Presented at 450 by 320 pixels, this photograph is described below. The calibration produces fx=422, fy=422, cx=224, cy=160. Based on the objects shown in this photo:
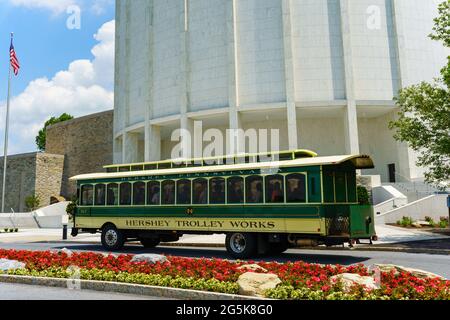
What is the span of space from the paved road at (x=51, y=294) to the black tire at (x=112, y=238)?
775 centimetres

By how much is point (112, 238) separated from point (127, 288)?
9256 mm

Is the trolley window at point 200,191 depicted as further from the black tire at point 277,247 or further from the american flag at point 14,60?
the american flag at point 14,60

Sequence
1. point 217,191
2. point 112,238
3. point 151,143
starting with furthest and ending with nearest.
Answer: point 151,143 < point 112,238 < point 217,191

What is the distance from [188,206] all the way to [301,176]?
14.4 ft

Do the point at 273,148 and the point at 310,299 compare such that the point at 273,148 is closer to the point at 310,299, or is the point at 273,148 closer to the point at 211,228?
the point at 211,228

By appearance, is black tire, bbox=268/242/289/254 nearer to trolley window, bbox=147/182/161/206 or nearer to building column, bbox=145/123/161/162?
trolley window, bbox=147/182/161/206

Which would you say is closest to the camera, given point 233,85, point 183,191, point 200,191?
point 200,191

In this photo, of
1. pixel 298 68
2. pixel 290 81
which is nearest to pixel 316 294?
pixel 290 81

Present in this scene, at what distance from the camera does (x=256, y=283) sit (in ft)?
24.5

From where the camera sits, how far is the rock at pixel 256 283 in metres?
7.25

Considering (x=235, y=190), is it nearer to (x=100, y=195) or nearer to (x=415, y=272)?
(x=100, y=195)

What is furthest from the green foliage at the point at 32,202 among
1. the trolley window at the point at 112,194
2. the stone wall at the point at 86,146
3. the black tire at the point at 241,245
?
the black tire at the point at 241,245

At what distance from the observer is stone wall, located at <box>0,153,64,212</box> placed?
51.2 metres
